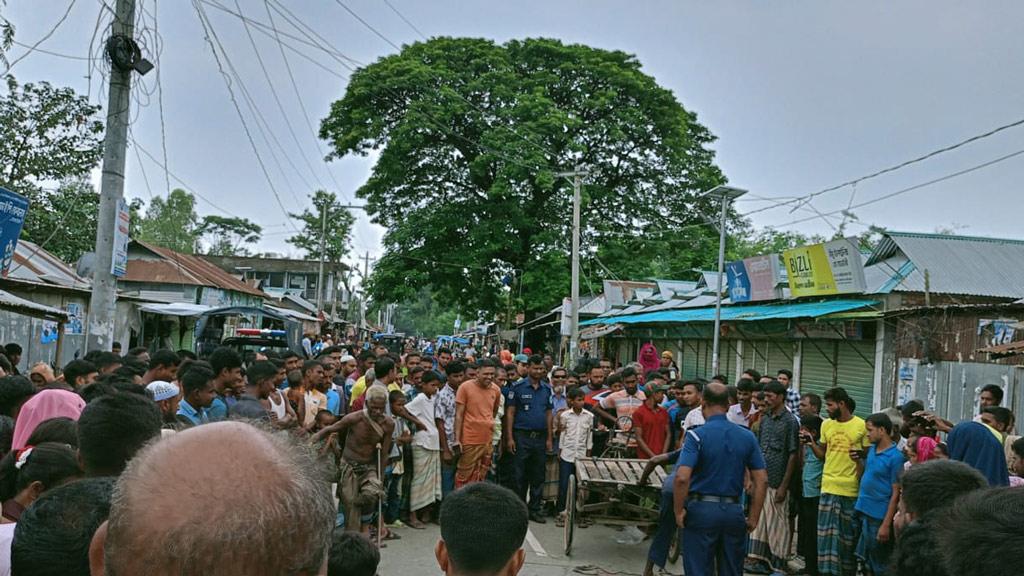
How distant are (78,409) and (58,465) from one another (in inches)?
73.4

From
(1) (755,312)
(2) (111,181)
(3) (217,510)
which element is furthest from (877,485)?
(1) (755,312)

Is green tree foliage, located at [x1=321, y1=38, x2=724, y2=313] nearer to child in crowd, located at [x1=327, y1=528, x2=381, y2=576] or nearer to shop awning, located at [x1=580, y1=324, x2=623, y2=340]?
shop awning, located at [x1=580, y1=324, x2=623, y2=340]

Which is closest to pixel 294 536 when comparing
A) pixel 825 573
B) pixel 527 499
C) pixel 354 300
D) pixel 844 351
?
pixel 825 573

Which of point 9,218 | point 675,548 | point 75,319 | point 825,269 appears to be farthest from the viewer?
point 75,319

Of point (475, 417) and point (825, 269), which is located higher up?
point (825, 269)

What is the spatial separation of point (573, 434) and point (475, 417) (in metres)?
1.26

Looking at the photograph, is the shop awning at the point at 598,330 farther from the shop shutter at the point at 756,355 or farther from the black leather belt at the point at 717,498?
the black leather belt at the point at 717,498

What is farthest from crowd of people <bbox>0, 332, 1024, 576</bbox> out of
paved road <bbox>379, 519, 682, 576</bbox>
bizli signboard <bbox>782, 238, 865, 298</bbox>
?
bizli signboard <bbox>782, 238, 865, 298</bbox>

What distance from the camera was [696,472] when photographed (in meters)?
5.67

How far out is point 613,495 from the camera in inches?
309

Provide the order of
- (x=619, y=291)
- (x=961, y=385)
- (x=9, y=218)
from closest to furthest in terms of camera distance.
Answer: (x=9, y=218)
(x=961, y=385)
(x=619, y=291)

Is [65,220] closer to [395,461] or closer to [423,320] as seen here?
[395,461]

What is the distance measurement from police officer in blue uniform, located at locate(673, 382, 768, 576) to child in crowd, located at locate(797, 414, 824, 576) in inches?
88.7

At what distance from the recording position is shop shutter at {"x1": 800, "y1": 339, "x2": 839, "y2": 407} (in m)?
16.1
